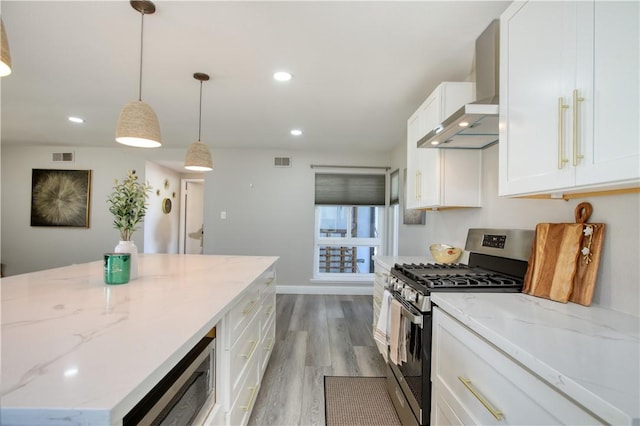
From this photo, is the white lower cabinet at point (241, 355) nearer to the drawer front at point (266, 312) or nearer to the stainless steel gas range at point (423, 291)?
the drawer front at point (266, 312)

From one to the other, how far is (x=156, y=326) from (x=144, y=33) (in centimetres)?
190

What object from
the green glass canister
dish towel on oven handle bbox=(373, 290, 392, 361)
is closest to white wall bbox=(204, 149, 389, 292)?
dish towel on oven handle bbox=(373, 290, 392, 361)

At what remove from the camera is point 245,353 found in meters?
1.55

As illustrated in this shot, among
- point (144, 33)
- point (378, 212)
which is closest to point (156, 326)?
point (144, 33)

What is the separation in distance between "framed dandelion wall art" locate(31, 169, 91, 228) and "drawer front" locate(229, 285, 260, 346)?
4.86 meters

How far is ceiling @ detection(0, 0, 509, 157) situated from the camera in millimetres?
1656

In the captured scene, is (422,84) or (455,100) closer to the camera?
(455,100)

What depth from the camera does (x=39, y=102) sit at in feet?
10.1

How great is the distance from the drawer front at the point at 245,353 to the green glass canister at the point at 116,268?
67cm

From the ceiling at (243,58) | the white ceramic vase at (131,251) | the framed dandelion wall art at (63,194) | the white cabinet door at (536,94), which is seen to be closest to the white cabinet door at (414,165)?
the ceiling at (243,58)

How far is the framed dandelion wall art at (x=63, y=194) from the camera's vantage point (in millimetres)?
4996

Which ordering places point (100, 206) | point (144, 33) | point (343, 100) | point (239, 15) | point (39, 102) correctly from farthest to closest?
point (100, 206), point (39, 102), point (343, 100), point (144, 33), point (239, 15)

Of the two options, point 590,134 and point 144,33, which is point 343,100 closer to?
point 144,33

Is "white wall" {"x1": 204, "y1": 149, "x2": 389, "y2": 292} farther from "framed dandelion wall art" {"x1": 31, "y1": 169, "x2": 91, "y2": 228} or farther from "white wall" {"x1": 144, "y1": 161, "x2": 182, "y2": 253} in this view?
"framed dandelion wall art" {"x1": 31, "y1": 169, "x2": 91, "y2": 228}
